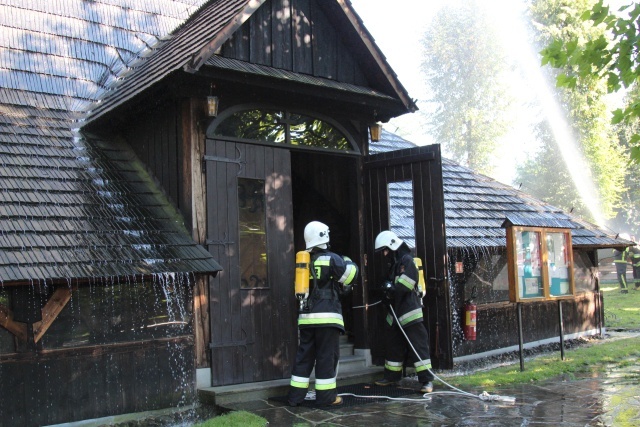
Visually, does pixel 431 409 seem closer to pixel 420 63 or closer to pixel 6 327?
pixel 6 327

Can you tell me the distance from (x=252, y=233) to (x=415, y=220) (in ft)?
7.57

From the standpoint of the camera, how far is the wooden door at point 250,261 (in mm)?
8031

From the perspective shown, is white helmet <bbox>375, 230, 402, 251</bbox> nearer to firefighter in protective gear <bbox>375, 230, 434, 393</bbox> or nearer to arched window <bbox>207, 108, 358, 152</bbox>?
firefighter in protective gear <bbox>375, 230, 434, 393</bbox>

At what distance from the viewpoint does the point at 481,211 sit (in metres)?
12.3

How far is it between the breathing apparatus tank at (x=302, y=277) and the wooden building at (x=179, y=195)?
896 millimetres

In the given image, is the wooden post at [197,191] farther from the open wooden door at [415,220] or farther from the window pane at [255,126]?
the open wooden door at [415,220]

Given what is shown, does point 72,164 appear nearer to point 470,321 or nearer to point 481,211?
point 470,321

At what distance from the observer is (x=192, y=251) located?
7.73m

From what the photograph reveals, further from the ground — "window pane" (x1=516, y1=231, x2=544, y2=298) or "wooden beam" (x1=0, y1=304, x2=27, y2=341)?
"window pane" (x1=516, y1=231, x2=544, y2=298)

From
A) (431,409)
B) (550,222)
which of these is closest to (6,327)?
(431,409)

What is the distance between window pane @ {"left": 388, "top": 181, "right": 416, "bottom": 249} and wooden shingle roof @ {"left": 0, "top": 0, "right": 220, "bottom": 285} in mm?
3093

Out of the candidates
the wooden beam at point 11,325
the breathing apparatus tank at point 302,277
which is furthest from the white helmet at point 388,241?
the wooden beam at point 11,325

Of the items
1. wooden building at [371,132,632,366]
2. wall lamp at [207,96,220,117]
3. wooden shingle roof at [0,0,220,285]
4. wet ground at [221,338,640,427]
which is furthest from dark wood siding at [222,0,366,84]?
wet ground at [221,338,640,427]

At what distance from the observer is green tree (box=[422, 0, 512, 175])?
1731 inches
